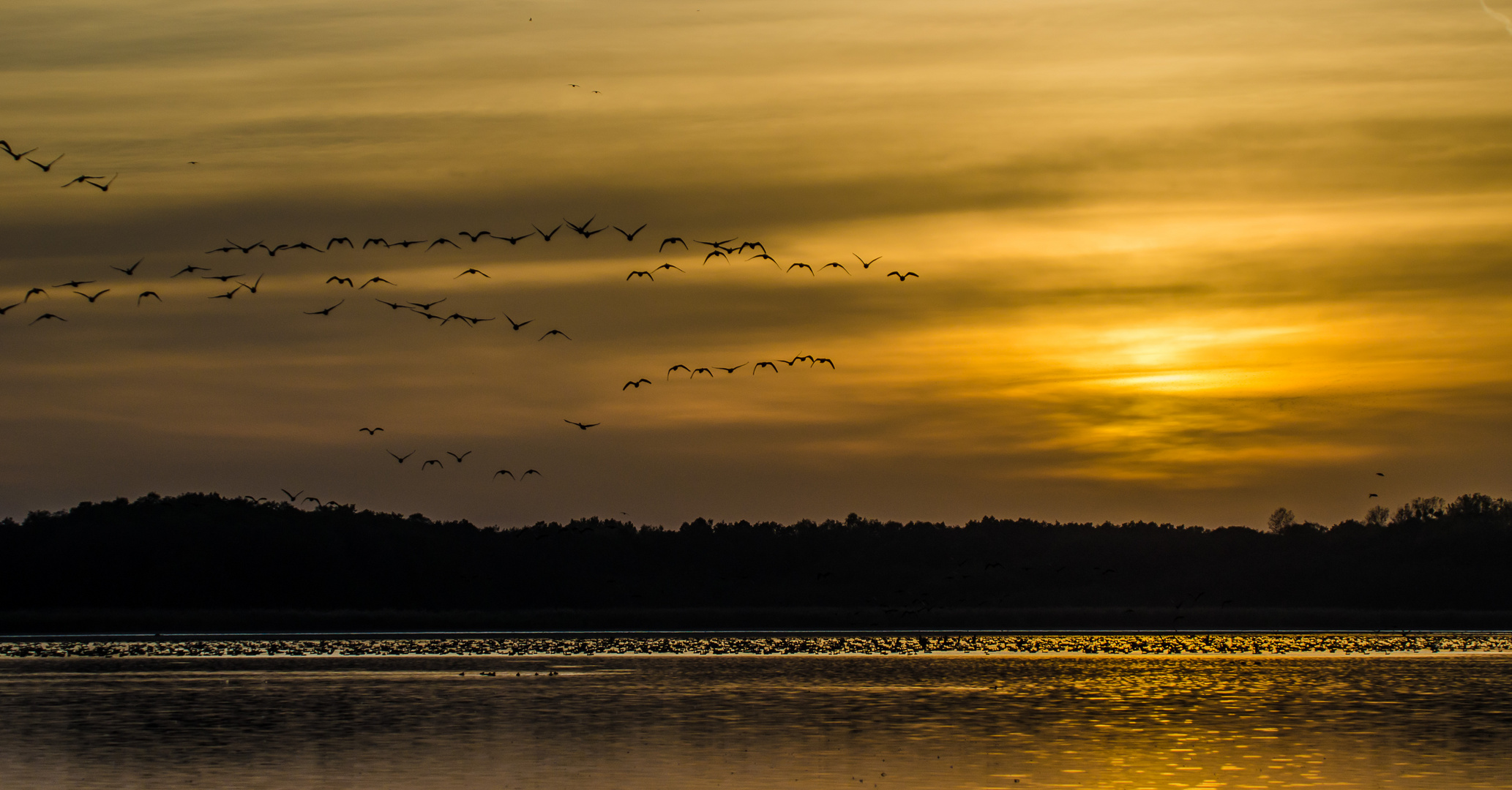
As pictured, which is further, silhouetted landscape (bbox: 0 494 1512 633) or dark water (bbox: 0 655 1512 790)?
silhouetted landscape (bbox: 0 494 1512 633)

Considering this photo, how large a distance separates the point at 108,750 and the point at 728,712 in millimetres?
14973

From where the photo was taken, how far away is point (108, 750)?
Result: 113 feet

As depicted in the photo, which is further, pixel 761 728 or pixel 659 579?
pixel 659 579

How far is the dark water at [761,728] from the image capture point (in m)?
30.1

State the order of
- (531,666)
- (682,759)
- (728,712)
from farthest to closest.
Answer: (531,666) < (728,712) < (682,759)

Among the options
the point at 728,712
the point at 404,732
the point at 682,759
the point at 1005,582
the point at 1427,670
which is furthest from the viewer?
the point at 1005,582

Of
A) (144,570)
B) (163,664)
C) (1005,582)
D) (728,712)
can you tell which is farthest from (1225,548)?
(728,712)

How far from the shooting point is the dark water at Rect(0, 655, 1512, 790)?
30.1 meters

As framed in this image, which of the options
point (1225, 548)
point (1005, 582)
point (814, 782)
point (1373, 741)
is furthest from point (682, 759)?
point (1225, 548)

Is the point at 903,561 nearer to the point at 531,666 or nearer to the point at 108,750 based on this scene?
the point at 531,666

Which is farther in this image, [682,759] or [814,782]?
[682,759]

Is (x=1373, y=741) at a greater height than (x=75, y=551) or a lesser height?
lesser

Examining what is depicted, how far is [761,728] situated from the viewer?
38.2 meters

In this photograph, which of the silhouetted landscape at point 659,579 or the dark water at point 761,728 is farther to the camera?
the silhouetted landscape at point 659,579
